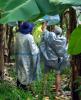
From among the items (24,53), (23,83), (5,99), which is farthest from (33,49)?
(5,99)

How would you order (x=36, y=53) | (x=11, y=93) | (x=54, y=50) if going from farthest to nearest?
(x=36, y=53) < (x=11, y=93) < (x=54, y=50)

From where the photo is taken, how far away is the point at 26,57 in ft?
Answer: 26.2

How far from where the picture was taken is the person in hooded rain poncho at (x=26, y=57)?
7.79 metres

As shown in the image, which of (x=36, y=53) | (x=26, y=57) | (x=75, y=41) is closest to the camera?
(x=75, y=41)

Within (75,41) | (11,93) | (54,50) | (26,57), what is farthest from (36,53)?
(75,41)

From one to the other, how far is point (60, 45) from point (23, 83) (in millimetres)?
1433

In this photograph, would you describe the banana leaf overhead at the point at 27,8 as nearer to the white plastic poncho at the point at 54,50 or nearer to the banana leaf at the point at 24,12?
the banana leaf at the point at 24,12

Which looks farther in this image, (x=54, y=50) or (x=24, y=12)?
(x=54, y=50)

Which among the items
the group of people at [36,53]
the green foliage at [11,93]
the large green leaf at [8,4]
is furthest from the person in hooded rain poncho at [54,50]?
the large green leaf at [8,4]

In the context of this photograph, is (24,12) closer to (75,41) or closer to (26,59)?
(75,41)

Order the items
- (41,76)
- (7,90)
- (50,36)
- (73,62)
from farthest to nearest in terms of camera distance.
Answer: (41,76) → (7,90) → (50,36) → (73,62)

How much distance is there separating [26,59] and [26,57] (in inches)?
2.1

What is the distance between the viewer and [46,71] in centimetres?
746

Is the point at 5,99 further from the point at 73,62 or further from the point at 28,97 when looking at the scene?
the point at 73,62
